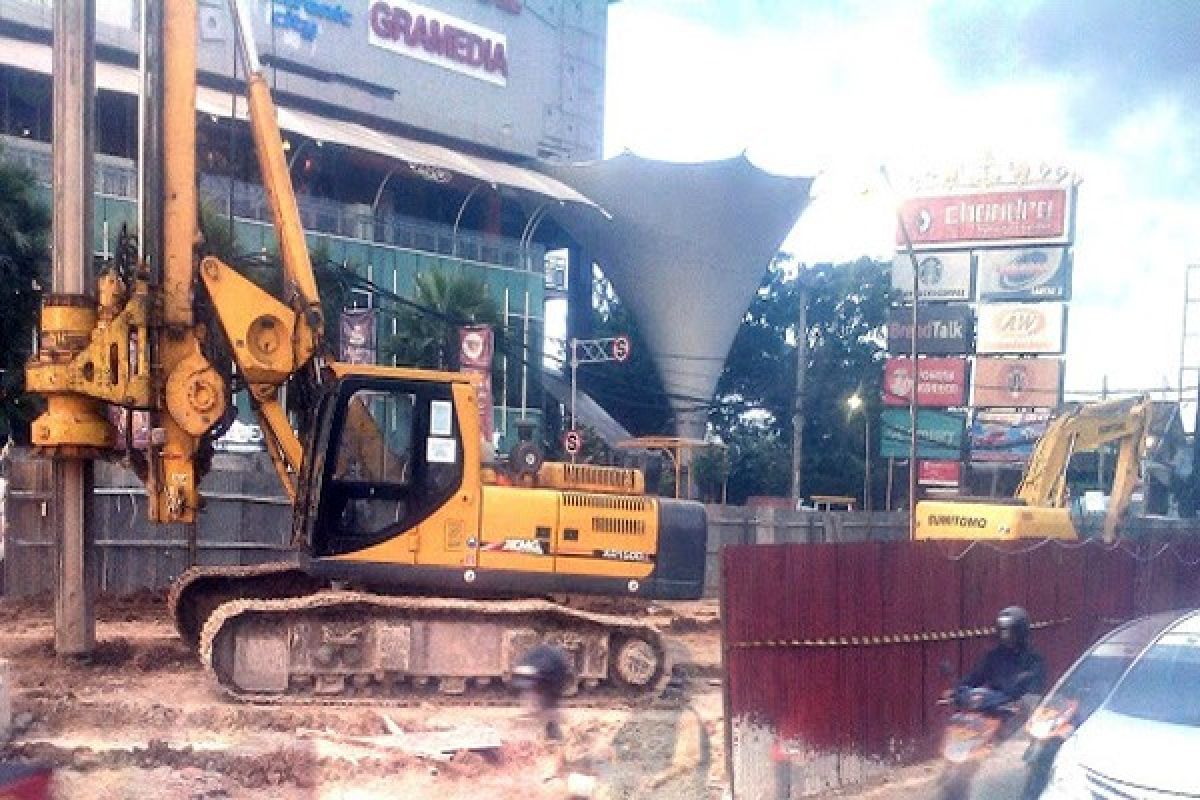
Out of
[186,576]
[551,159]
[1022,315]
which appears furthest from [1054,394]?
[186,576]

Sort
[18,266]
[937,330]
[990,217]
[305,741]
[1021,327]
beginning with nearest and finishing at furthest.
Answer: [305,741], [18,266], [1021,327], [990,217], [937,330]

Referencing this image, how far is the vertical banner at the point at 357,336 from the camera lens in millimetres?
26192

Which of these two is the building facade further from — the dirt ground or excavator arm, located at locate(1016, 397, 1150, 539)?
the dirt ground

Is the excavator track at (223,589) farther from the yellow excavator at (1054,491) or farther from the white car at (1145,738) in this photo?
the yellow excavator at (1054,491)

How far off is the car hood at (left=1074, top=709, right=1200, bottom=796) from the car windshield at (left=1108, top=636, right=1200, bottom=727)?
0.43ft

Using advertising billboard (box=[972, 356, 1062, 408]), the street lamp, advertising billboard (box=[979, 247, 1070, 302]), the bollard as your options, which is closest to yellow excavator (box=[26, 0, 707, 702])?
the bollard

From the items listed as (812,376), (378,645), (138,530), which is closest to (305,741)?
(378,645)

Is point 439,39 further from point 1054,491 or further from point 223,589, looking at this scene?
point 223,589

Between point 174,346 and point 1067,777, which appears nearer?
point 1067,777

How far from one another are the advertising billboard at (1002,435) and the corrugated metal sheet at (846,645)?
37.1m

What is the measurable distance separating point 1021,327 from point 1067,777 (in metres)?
43.6

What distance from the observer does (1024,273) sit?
1901 inches

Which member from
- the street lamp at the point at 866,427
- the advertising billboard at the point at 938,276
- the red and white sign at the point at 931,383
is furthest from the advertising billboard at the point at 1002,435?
the advertising billboard at the point at 938,276

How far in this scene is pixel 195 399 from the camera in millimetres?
11469
